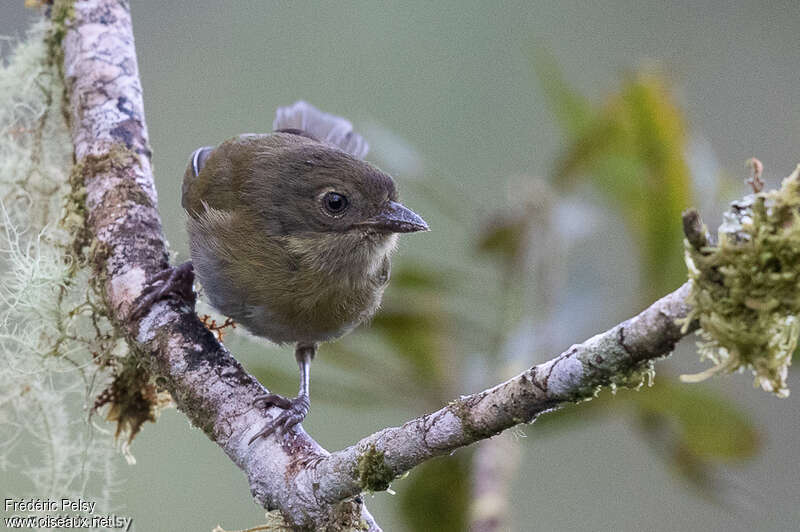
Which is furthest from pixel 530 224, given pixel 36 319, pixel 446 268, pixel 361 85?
pixel 361 85

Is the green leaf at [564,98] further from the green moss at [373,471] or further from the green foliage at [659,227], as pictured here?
the green moss at [373,471]

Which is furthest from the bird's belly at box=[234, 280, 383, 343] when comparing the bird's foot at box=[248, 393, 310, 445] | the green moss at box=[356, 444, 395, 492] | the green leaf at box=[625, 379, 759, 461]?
the green moss at box=[356, 444, 395, 492]

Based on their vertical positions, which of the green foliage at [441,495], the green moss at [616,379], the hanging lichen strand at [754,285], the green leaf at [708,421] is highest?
the green leaf at [708,421]

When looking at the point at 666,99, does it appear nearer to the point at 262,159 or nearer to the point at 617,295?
the point at 617,295

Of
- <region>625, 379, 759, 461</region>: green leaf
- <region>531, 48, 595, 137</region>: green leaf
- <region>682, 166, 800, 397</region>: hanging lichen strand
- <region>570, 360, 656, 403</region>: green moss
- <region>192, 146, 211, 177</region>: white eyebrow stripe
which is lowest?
<region>570, 360, 656, 403</region>: green moss

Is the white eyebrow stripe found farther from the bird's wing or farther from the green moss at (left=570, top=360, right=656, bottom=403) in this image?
the green moss at (left=570, top=360, right=656, bottom=403)

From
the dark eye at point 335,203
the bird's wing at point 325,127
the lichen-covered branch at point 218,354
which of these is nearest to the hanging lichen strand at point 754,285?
the lichen-covered branch at point 218,354
